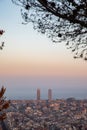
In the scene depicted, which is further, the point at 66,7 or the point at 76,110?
the point at 76,110

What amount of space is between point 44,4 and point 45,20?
436 millimetres

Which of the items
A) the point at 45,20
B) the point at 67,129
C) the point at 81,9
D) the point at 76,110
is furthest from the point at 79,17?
the point at 76,110

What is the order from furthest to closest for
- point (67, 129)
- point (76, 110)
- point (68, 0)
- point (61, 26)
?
point (76, 110), point (67, 129), point (61, 26), point (68, 0)

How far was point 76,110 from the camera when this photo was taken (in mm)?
83688

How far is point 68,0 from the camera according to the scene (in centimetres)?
878

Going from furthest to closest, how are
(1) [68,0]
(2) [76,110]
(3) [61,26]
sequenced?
(2) [76,110]
(3) [61,26]
(1) [68,0]

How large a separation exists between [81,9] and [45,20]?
0.97 metres

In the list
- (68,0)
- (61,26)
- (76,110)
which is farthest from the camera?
(76,110)

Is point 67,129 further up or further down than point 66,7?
further down

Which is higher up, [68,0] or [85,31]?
[68,0]

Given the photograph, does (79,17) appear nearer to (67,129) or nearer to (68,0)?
(68,0)

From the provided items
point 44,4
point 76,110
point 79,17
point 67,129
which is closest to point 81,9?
point 79,17

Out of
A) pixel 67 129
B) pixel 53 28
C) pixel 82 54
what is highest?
pixel 53 28

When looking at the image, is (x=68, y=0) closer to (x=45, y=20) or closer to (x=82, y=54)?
(x=45, y=20)
